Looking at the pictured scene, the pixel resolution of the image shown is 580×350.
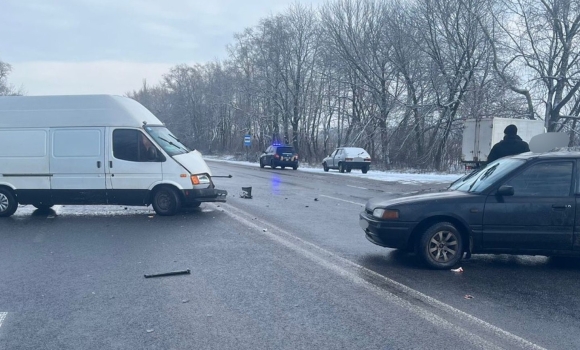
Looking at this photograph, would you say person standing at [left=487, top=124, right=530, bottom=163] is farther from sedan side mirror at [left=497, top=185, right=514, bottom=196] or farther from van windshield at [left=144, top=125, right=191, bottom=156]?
van windshield at [left=144, top=125, right=191, bottom=156]

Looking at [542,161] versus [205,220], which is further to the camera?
[205,220]

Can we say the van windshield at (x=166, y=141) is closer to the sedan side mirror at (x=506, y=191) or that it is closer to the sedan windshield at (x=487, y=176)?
the sedan windshield at (x=487, y=176)

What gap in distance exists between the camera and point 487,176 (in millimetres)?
7629

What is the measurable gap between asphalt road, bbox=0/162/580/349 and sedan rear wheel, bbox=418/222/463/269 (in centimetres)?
23

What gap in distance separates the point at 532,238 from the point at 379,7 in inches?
1407

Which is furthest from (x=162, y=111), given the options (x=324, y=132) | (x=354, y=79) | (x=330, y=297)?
(x=330, y=297)

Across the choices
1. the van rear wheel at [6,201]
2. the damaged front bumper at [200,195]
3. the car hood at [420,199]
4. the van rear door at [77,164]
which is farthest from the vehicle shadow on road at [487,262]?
the van rear wheel at [6,201]

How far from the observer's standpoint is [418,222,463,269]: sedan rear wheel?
7.09 meters

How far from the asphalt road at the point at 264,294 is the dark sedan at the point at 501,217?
34 cm

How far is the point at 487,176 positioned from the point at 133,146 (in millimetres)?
7557

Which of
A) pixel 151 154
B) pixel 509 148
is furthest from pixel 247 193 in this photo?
pixel 509 148

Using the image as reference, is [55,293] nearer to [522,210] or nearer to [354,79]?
[522,210]

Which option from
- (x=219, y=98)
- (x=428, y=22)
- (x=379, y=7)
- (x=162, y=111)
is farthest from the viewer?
(x=162, y=111)

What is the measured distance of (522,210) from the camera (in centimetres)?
700
